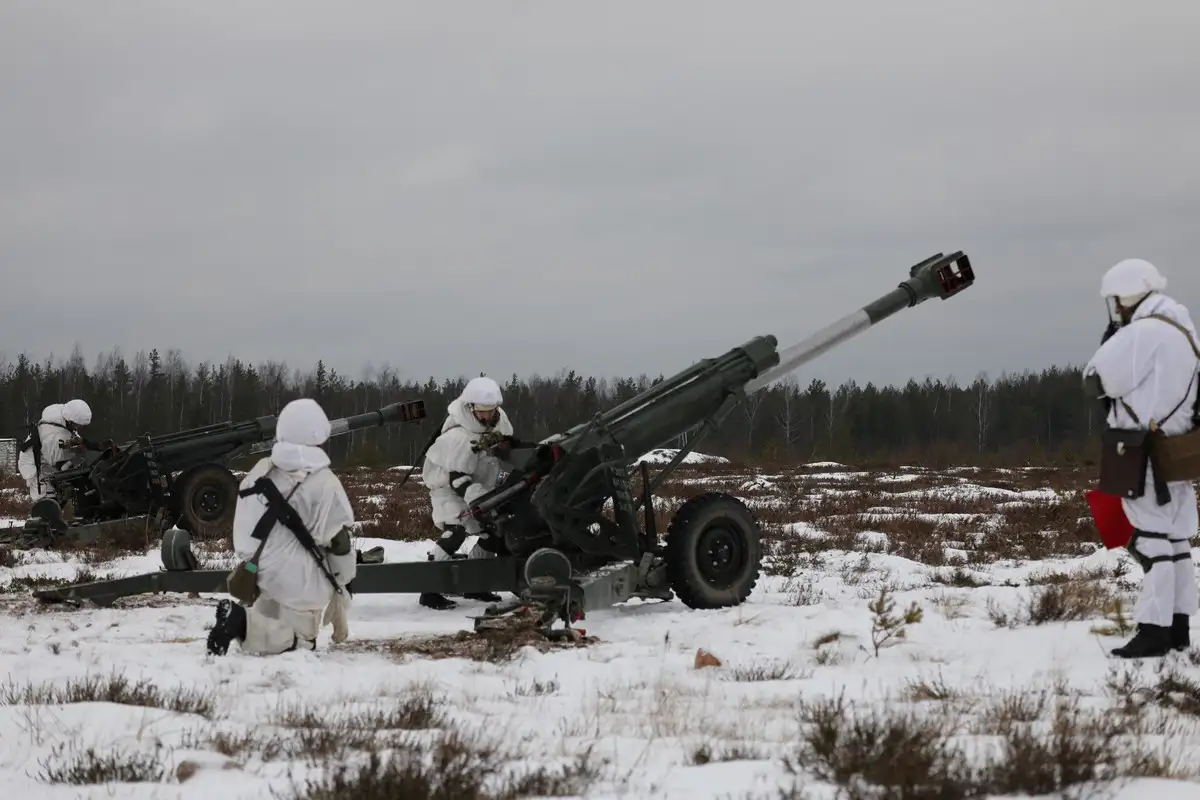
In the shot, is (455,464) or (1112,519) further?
(455,464)

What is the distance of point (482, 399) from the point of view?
9.73 metres

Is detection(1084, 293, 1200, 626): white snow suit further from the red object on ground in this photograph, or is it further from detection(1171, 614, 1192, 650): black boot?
the red object on ground

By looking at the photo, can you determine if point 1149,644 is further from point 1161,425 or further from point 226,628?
point 226,628

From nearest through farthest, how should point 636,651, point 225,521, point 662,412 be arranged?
point 636,651, point 662,412, point 225,521

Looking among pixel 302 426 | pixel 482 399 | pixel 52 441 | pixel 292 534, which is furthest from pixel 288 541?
pixel 52 441

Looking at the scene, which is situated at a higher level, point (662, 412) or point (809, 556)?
point (662, 412)

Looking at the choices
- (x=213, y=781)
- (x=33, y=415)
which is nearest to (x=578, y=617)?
(x=213, y=781)

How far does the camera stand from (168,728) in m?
4.47

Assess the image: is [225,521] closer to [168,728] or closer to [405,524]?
[405,524]

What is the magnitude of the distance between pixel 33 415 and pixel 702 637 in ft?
228

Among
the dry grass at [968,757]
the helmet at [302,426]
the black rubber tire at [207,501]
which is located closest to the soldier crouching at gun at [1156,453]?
the dry grass at [968,757]

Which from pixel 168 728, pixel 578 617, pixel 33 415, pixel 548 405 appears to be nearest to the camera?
pixel 168 728

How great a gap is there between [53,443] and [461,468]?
317 inches

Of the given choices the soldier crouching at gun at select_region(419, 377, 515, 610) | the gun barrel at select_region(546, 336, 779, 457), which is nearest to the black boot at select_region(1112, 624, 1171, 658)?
the gun barrel at select_region(546, 336, 779, 457)
